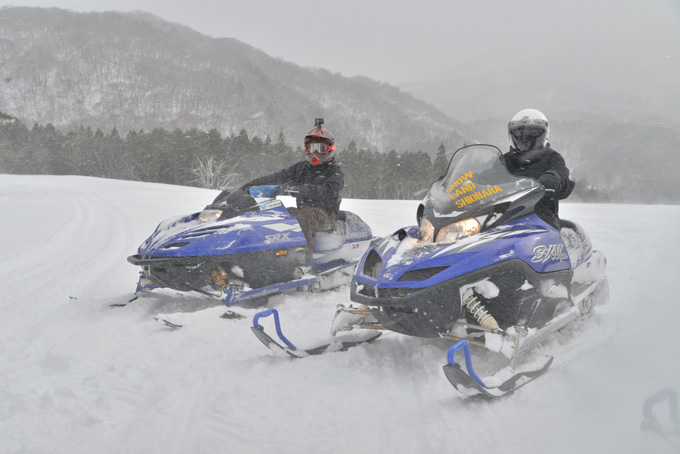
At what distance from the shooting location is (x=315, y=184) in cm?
484

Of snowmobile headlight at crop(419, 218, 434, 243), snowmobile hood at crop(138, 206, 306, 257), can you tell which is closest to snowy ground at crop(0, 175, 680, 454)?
snowmobile hood at crop(138, 206, 306, 257)

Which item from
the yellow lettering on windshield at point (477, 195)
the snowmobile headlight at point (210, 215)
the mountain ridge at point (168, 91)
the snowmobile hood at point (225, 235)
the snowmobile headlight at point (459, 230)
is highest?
the mountain ridge at point (168, 91)

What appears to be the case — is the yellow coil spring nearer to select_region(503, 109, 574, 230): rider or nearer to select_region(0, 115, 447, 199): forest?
select_region(503, 109, 574, 230): rider

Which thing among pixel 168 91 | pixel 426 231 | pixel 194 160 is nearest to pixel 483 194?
pixel 426 231

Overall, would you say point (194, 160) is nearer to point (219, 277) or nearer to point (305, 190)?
point (305, 190)

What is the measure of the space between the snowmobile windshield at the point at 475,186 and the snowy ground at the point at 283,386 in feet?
3.22

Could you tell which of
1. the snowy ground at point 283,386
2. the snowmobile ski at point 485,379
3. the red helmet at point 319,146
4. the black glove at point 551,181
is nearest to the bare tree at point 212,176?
the red helmet at point 319,146

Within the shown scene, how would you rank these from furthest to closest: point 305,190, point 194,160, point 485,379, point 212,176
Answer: point 194,160 < point 212,176 < point 305,190 < point 485,379

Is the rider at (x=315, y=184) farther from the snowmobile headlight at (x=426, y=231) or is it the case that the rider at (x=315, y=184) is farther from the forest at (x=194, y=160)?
the forest at (x=194, y=160)

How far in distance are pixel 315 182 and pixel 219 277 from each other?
164cm

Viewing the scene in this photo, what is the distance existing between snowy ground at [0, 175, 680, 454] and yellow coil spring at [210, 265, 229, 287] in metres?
0.27

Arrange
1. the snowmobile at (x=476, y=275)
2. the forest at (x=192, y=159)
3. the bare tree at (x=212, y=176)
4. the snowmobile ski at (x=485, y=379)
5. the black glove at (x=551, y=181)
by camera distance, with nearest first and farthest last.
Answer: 1. the snowmobile ski at (x=485, y=379)
2. the snowmobile at (x=476, y=275)
3. the black glove at (x=551, y=181)
4. the bare tree at (x=212, y=176)
5. the forest at (x=192, y=159)

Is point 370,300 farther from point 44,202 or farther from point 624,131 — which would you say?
point 624,131

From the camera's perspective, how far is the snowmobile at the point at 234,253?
3.79 metres
